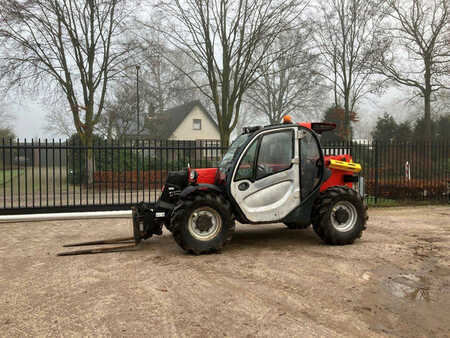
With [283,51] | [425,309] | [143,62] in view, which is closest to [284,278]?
[425,309]

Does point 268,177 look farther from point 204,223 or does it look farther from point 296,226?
point 296,226

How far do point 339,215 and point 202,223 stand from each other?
2432 mm

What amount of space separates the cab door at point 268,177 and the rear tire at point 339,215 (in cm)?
48

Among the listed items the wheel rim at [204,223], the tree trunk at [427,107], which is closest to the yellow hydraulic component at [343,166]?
the wheel rim at [204,223]

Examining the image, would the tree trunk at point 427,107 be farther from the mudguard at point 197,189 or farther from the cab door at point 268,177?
the mudguard at point 197,189

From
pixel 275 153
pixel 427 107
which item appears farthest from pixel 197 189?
pixel 427 107

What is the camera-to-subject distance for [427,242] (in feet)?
22.5

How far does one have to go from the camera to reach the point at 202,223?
5.89 metres

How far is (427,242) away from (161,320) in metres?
5.40

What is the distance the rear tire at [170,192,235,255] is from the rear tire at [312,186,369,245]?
158cm

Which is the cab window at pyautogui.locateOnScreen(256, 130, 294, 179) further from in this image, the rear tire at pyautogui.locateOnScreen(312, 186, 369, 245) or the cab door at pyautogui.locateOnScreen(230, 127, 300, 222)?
the rear tire at pyautogui.locateOnScreen(312, 186, 369, 245)

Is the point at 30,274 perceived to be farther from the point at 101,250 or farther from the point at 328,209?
the point at 328,209

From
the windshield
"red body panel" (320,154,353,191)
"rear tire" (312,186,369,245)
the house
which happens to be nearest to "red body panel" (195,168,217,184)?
the windshield

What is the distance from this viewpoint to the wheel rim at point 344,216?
21.3 feet
